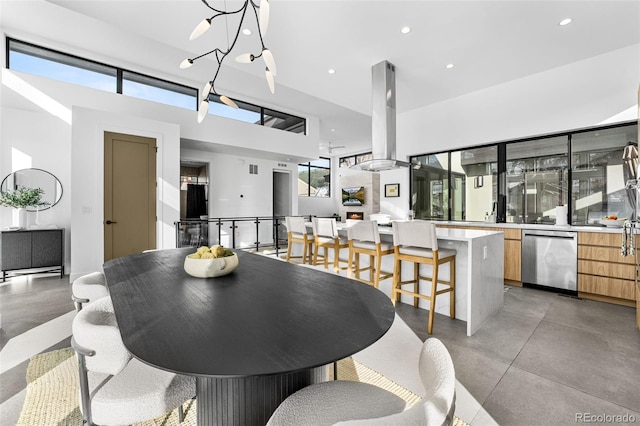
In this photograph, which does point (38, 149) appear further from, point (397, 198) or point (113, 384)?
point (397, 198)

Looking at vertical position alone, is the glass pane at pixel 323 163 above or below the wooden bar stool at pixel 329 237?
above

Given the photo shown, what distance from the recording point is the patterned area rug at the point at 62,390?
148 centimetres

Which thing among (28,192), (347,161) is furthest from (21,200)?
(347,161)

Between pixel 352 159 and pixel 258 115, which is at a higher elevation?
pixel 258 115

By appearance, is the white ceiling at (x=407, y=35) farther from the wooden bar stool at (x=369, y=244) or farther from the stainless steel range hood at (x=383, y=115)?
the wooden bar stool at (x=369, y=244)

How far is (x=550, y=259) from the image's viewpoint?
3.81 metres

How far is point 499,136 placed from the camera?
4660 mm

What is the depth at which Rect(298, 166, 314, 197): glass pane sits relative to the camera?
10469 mm

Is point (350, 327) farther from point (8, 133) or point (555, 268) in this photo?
point (8, 133)

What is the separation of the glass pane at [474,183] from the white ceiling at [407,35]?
3.89 feet

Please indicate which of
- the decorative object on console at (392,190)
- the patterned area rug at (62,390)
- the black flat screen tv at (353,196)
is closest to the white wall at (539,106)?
the decorative object on console at (392,190)

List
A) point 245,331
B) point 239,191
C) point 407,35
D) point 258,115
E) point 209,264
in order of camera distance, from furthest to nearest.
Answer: point 239,191
point 258,115
point 407,35
point 209,264
point 245,331

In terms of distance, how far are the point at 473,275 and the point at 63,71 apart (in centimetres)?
649

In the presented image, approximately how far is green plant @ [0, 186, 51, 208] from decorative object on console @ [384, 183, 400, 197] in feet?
20.7
